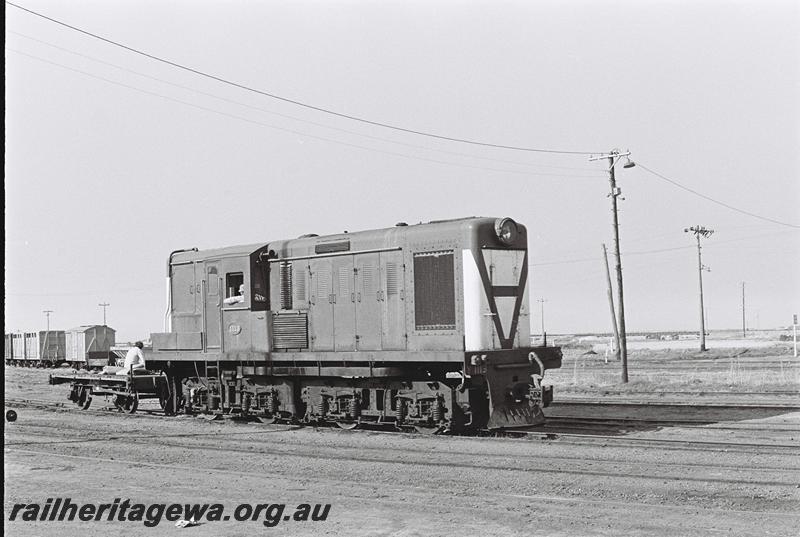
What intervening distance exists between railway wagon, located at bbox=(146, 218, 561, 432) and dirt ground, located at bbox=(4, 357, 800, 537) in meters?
0.73

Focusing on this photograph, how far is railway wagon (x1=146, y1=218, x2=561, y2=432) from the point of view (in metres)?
14.0

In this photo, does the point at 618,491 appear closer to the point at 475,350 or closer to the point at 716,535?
the point at 716,535

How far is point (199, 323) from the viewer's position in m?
18.1

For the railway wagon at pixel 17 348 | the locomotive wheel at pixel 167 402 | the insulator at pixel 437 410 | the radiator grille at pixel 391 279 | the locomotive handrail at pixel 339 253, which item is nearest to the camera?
the insulator at pixel 437 410

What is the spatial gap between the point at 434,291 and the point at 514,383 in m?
2.12

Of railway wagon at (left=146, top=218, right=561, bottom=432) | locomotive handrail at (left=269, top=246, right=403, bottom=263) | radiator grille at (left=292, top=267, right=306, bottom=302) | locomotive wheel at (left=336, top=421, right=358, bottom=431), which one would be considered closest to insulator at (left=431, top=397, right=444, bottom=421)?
railway wagon at (left=146, top=218, right=561, bottom=432)

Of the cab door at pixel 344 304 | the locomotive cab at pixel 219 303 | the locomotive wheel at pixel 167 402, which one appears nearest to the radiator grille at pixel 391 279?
the cab door at pixel 344 304

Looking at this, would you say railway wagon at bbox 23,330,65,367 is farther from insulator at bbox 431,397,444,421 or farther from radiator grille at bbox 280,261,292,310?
insulator at bbox 431,397,444,421

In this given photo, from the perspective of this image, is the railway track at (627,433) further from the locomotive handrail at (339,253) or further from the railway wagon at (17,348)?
the railway wagon at (17,348)

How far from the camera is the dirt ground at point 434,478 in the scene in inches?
294

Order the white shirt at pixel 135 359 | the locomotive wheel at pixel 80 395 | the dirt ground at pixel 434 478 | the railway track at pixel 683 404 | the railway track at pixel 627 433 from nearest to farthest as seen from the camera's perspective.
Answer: the dirt ground at pixel 434 478, the railway track at pixel 627 433, the railway track at pixel 683 404, the white shirt at pixel 135 359, the locomotive wheel at pixel 80 395

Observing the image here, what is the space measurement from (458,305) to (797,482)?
624cm

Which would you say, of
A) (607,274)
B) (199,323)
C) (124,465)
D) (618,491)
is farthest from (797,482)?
(607,274)

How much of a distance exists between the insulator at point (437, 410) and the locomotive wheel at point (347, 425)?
2.00 m
